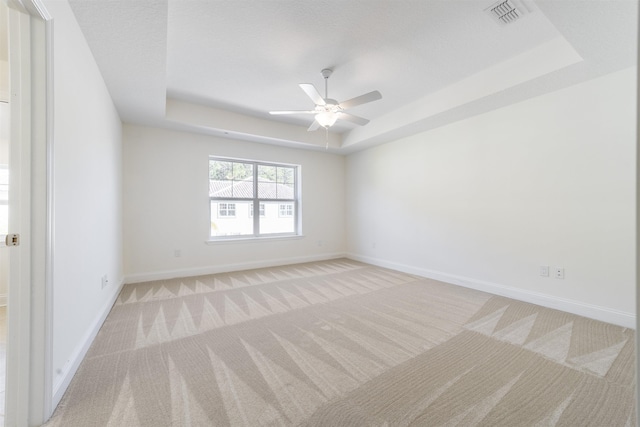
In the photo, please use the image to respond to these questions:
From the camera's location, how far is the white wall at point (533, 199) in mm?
2449

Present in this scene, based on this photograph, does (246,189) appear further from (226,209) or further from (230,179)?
(226,209)

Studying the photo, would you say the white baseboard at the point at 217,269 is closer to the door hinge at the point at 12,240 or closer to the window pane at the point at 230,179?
the window pane at the point at 230,179

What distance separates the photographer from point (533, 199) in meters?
3.01

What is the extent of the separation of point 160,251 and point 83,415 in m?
2.93

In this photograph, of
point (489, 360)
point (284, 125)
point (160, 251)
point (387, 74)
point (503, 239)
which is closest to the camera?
point (489, 360)

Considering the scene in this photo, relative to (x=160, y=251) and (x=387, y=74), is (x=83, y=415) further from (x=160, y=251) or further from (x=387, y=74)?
(x=387, y=74)

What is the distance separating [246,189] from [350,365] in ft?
12.4

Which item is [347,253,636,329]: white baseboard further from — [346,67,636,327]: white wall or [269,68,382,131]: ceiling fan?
[269,68,382,131]: ceiling fan

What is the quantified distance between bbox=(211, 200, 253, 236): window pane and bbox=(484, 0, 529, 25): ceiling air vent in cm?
Result: 419

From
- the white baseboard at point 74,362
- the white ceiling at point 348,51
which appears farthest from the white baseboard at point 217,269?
the white ceiling at point 348,51

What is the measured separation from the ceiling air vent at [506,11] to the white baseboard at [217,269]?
14.5ft

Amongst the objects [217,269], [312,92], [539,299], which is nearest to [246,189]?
[217,269]

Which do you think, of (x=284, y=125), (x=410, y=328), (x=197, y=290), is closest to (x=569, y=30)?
(x=410, y=328)

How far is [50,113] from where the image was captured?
4.39ft
